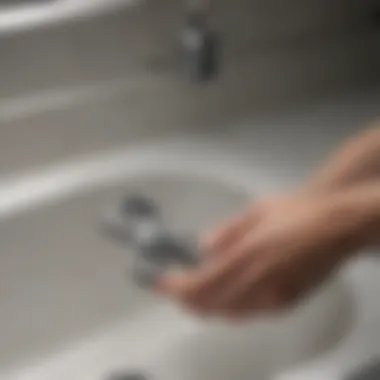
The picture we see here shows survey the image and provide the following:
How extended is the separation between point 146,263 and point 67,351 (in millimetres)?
309

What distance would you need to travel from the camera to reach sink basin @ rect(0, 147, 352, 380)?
84cm

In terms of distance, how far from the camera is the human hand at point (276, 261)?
52 centimetres

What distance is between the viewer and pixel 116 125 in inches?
36.1

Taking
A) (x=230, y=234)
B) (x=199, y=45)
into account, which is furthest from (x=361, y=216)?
(x=199, y=45)

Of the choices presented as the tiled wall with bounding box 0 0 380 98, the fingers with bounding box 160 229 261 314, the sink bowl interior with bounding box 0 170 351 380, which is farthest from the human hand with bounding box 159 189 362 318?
the tiled wall with bounding box 0 0 380 98

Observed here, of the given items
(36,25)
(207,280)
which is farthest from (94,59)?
(207,280)

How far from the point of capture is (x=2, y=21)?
2.70 ft

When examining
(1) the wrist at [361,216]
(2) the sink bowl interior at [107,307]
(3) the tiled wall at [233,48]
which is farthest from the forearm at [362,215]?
(3) the tiled wall at [233,48]

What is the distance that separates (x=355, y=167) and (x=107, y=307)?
1.45ft

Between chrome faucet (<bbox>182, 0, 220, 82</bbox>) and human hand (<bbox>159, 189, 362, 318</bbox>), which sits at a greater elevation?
chrome faucet (<bbox>182, 0, 220, 82</bbox>)

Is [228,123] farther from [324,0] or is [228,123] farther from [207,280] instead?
[207,280]

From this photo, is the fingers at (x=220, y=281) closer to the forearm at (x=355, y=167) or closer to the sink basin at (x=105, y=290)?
the forearm at (x=355, y=167)

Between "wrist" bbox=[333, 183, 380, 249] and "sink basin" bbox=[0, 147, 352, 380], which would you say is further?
"sink basin" bbox=[0, 147, 352, 380]

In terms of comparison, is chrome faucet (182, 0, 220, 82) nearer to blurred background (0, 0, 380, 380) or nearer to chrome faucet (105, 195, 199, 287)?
blurred background (0, 0, 380, 380)
